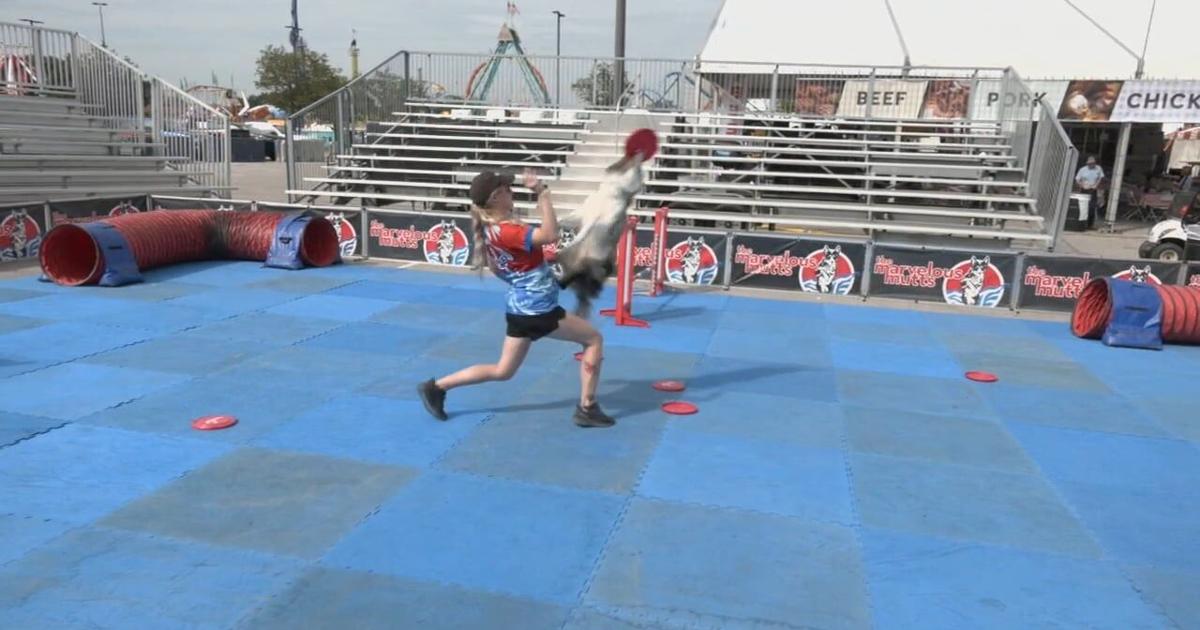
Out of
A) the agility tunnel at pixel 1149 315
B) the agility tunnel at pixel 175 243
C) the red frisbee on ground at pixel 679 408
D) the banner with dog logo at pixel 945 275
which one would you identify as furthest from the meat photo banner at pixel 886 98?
the red frisbee on ground at pixel 679 408

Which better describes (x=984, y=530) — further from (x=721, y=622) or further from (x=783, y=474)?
(x=721, y=622)

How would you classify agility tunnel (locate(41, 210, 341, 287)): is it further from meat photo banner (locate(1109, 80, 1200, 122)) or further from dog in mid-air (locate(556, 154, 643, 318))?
meat photo banner (locate(1109, 80, 1200, 122))

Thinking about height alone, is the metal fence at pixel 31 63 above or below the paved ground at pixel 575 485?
above

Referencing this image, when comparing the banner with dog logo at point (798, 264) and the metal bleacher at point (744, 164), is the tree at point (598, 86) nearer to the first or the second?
the metal bleacher at point (744, 164)

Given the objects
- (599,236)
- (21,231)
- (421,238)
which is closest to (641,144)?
(599,236)

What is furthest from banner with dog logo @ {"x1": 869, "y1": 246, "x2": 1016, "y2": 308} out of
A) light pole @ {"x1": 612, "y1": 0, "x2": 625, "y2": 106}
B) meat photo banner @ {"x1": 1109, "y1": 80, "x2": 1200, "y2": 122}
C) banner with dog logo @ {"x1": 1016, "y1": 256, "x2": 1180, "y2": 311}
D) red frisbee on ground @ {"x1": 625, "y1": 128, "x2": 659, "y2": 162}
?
meat photo banner @ {"x1": 1109, "y1": 80, "x2": 1200, "y2": 122}

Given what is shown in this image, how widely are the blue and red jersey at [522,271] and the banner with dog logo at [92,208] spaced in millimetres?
9765

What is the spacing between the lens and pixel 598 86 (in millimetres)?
22016

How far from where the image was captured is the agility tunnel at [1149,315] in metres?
9.96

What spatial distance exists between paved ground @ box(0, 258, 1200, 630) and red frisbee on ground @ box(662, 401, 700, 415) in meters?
0.09

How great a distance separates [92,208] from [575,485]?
39.3 feet

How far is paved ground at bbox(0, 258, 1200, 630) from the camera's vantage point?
4.17 metres

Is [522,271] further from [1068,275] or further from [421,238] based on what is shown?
[1068,275]

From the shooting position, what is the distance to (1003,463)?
6.18 m
